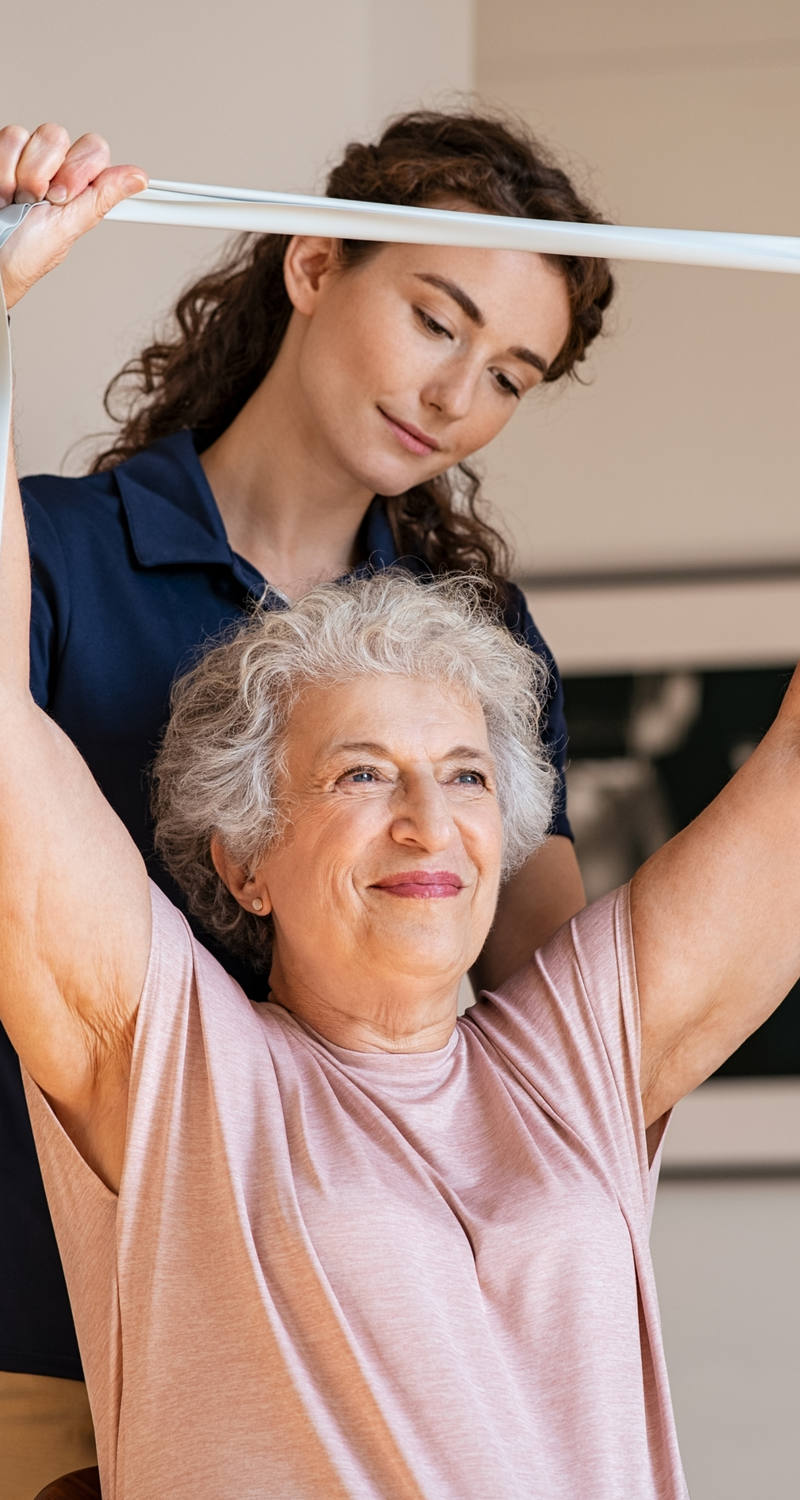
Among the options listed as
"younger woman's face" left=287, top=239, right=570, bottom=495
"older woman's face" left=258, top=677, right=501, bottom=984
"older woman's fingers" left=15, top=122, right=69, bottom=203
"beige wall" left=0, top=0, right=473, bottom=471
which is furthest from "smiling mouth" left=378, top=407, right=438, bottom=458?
"beige wall" left=0, top=0, right=473, bottom=471

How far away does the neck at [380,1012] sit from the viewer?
1.64 m

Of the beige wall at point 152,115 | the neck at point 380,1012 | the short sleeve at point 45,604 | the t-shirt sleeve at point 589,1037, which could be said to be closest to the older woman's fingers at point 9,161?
the short sleeve at point 45,604

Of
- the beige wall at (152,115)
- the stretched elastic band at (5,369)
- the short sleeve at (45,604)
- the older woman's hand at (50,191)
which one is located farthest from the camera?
the beige wall at (152,115)

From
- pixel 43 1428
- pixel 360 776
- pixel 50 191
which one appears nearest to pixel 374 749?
pixel 360 776

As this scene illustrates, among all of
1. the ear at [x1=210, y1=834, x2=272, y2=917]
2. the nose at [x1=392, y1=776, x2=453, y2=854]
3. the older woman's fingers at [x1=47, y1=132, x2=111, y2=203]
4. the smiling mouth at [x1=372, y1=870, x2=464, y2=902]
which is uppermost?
the older woman's fingers at [x1=47, y1=132, x2=111, y2=203]

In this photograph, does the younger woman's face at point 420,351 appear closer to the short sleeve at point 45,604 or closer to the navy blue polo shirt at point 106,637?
the navy blue polo shirt at point 106,637

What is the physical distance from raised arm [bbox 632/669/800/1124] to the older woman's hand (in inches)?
32.8

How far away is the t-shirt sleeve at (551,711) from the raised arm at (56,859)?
721 millimetres

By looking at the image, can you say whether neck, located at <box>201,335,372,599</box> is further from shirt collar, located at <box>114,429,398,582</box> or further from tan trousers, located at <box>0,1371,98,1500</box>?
tan trousers, located at <box>0,1371,98,1500</box>

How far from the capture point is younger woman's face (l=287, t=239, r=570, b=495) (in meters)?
1.92

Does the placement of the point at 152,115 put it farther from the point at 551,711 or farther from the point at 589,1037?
the point at 589,1037

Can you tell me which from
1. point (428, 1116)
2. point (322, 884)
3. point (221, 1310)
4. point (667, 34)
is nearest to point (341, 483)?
point (322, 884)

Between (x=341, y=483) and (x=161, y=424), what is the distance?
365mm

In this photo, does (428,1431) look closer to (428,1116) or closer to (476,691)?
(428,1116)
